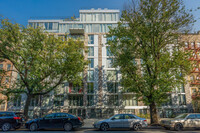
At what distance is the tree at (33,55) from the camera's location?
16469 mm

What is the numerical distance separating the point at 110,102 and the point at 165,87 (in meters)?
15.9

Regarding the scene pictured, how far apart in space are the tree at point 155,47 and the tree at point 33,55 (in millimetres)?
6232

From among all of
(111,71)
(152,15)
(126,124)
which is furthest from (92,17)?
(126,124)

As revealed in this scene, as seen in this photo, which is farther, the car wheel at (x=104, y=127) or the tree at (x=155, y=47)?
the tree at (x=155, y=47)

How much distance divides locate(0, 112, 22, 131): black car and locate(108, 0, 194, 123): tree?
1106cm

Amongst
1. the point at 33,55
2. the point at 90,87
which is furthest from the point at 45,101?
the point at 33,55

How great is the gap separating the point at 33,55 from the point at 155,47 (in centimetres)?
1381

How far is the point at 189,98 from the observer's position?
2819 cm

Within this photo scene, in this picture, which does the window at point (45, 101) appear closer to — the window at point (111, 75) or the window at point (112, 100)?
the window at point (112, 100)

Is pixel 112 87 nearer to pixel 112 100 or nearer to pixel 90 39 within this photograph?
pixel 112 100

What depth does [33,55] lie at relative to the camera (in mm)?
16844

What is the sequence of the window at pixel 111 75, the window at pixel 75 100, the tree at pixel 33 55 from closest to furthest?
the tree at pixel 33 55
the window at pixel 75 100
the window at pixel 111 75

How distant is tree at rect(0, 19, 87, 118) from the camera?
54.0ft

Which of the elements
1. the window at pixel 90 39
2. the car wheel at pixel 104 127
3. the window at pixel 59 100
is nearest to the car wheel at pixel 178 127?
the car wheel at pixel 104 127
